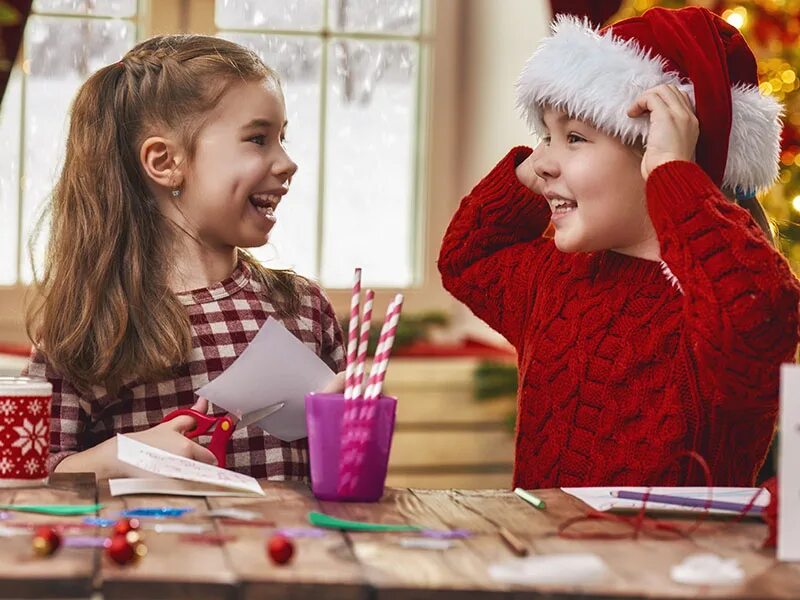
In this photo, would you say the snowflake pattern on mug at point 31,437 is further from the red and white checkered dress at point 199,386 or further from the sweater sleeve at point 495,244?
the sweater sleeve at point 495,244

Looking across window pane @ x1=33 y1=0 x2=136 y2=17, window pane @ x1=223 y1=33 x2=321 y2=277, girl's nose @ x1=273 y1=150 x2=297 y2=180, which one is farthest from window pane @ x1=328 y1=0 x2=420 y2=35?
girl's nose @ x1=273 y1=150 x2=297 y2=180

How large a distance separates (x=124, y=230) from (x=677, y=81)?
0.77m

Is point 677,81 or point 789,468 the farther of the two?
point 677,81

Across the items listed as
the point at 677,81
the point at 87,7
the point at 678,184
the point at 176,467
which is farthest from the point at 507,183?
the point at 87,7

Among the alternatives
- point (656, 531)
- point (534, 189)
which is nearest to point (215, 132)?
point (534, 189)

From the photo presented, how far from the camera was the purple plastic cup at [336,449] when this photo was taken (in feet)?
4.08

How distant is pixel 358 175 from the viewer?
3.98m

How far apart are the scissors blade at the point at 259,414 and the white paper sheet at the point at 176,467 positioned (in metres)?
0.16

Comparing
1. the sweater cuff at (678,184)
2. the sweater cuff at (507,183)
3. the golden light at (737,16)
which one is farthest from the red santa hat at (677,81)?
the golden light at (737,16)

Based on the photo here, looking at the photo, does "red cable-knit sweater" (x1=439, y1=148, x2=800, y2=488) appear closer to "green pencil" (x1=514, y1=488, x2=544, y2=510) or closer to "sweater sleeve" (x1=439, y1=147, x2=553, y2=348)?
"sweater sleeve" (x1=439, y1=147, x2=553, y2=348)

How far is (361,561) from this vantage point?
96 centimetres

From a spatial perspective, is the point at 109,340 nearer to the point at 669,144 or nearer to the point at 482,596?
the point at 669,144

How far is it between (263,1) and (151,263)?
7.24ft

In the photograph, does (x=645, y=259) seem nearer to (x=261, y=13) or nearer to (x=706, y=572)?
(x=706, y=572)
